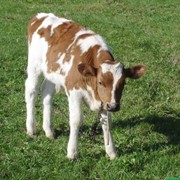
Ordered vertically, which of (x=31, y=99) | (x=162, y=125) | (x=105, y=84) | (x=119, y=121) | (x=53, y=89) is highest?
(x=105, y=84)

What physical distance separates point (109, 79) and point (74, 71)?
0.91m

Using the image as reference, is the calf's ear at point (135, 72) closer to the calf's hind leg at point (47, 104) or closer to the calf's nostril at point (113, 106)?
the calf's nostril at point (113, 106)

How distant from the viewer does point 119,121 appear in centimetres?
959

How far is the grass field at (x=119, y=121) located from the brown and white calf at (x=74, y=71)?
0.34 meters

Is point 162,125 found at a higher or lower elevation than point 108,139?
lower

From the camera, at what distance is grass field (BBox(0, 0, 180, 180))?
301 inches

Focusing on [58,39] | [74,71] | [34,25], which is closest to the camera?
[74,71]

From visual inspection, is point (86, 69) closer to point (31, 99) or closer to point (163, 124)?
point (31, 99)

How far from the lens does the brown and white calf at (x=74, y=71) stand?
6953 millimetres

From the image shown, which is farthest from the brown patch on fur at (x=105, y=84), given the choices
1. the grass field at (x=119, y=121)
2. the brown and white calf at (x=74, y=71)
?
the grass field at (x=119, y=121)

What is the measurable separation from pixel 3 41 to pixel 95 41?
7.86m

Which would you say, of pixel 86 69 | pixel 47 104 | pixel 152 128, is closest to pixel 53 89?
pixel 47 104

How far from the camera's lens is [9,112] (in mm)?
9875

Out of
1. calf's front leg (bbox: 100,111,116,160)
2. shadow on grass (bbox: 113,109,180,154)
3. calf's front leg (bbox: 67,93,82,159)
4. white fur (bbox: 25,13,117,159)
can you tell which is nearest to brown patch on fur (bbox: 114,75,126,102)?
white fur (bbox: 25,13,117,159)
